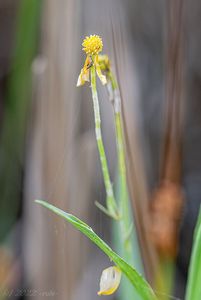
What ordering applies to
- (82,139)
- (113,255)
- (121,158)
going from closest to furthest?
(113,255) < (121,158) < (82,139)

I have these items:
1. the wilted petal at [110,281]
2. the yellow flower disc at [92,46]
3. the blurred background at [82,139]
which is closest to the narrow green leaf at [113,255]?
the wilted petal at [110,281]

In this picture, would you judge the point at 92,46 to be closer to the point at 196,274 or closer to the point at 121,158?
the point at 121,158

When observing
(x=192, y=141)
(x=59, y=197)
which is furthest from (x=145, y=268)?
(x=192, y=141)

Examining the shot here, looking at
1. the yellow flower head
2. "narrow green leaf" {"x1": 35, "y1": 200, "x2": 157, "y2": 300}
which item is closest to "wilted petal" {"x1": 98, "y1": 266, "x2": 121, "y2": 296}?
"narrow green leaf" {"x1": 35, "y1": 200, "x2": 157, "y2": 300}

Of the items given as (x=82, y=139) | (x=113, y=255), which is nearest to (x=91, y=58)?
(x=113, y=255)

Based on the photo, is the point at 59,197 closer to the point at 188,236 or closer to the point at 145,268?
the point at 145,268

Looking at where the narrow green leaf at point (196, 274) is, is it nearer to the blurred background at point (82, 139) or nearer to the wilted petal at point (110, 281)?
the wilted petal at point (110, 281)

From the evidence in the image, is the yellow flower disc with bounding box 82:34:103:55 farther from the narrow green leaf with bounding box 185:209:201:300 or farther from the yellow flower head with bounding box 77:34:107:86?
the narrow green leaf with bounding box 185:209:201:300
